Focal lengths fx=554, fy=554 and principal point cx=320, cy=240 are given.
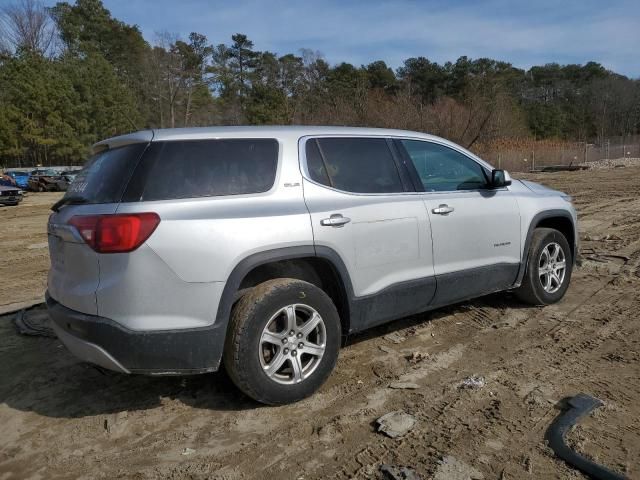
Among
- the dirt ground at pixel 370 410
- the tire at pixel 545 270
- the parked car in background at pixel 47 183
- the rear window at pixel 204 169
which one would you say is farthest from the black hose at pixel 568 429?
the parked car in background at pixel 47 183

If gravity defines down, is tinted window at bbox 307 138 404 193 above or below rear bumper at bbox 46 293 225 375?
above

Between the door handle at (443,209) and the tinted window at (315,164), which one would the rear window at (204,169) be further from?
the door handle at (443,209)

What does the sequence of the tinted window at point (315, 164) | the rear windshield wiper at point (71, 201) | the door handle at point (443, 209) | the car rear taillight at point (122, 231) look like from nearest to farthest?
the car rear taillight at point (122, 231) → the rear windshield wiper at point (71, 201) → the tinted window at point (315, 164) → the door handle at point (443, 209)

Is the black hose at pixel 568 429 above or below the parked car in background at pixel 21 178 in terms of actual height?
below

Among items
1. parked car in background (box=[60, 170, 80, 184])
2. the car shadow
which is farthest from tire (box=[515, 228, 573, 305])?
parked car in background (box=[60, 170, 80, 184])

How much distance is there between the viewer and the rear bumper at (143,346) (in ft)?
10.1

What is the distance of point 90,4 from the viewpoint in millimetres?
66188

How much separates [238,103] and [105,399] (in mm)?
57775

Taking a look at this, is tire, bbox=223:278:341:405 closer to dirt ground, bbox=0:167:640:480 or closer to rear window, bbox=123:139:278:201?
dirt ground, bbox=0:167:640:480

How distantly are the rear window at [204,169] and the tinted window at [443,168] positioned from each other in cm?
135

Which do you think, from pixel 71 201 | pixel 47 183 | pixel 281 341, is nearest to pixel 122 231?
pixel 71 201

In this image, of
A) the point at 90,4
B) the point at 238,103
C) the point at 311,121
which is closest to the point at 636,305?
the point at 311,121

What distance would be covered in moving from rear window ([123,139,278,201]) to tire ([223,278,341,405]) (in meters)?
0.66

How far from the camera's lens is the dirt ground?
9.50ft
